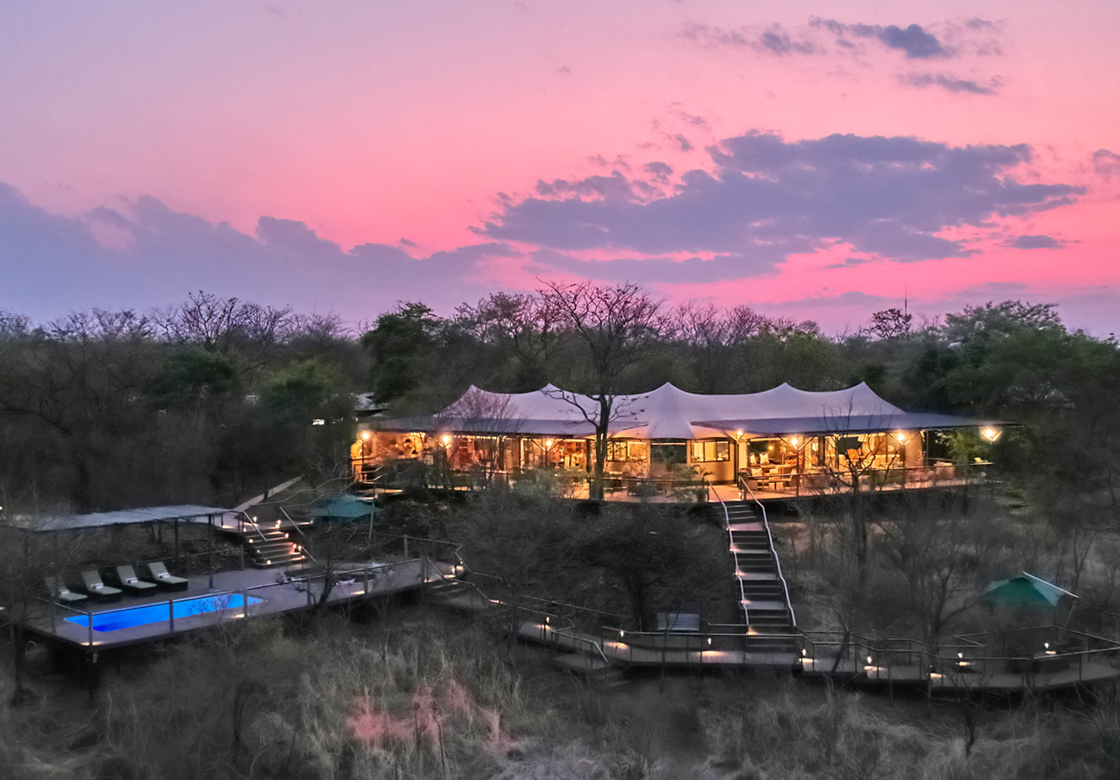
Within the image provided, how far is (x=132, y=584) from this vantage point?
20.3 metres

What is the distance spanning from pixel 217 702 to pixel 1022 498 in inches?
1073

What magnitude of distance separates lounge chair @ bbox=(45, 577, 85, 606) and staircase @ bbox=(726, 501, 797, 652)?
1550 centimetres

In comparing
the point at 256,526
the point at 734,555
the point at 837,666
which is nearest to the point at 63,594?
the point at 256,526

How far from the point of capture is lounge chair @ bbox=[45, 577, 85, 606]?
18.9 m

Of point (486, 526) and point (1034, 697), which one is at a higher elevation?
point (486, 526)

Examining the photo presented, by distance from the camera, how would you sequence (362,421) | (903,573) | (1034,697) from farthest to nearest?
(362,421), (903,573), (1034,697)

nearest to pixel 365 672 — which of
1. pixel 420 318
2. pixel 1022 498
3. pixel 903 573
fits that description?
pixel 903 573

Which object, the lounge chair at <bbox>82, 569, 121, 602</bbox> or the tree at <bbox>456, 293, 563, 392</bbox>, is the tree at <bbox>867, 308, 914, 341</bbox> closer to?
the tree at <bbox>456, 293, 563, 392</bbox>

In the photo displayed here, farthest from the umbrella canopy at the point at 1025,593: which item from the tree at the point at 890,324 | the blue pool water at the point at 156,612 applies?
the tree at the point at 890,324

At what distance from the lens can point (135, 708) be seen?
14.3 meters

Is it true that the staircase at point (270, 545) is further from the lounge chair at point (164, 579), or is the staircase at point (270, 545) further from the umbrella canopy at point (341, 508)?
the lounge chair at point (164, 579)

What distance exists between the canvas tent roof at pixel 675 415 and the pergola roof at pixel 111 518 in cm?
1091

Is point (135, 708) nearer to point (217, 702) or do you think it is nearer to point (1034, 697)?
point (217, 702)

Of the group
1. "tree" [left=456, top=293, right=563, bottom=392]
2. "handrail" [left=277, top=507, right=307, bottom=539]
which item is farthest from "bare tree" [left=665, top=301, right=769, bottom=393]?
"handrail" [left=277, top=507, right=307, bottom=539]
